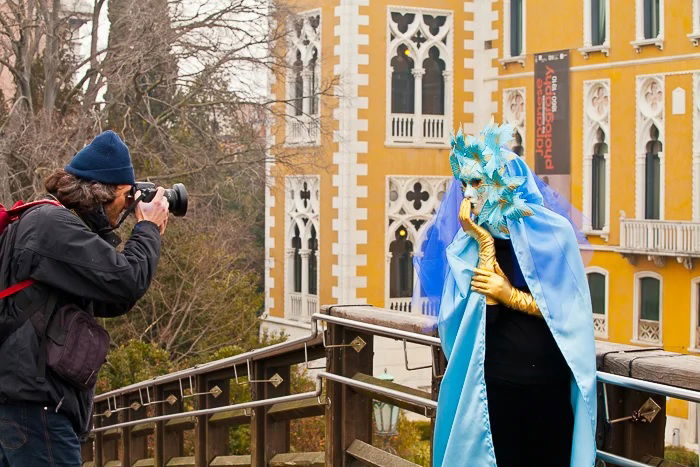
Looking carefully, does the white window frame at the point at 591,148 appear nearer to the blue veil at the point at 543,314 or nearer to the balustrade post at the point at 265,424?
the balustrade post at the point at 265,424

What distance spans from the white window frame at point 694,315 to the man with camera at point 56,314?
20396 mm

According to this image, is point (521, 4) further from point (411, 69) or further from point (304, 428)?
point (304, 428)

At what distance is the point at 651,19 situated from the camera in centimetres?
2447

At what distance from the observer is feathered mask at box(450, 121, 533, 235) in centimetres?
425

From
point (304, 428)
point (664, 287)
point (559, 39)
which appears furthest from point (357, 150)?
point (304, 428)

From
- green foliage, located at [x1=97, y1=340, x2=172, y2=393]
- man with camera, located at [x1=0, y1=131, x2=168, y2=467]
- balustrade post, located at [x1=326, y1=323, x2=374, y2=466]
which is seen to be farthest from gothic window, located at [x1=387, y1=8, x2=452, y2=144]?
man with camera, located at [x1=0, y1=131, x2=168, y2=467]

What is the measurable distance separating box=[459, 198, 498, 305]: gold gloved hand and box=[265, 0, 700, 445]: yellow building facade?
19.4m

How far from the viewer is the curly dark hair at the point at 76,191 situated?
15.3 ft

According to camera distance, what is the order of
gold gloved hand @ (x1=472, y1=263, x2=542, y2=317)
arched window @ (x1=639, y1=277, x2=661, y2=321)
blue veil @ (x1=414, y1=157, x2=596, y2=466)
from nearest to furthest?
blue veil @ (x1=414, y1=157, x2=596, y2=466), gold gloved hand @ (x1=472, y1=263, x2=542, y2=317), arched window @ (x1=639, y1=277, x2=661, y2=321)

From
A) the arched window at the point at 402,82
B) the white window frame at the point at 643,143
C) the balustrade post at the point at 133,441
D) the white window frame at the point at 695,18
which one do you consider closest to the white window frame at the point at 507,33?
the arched window at the point at 402,82

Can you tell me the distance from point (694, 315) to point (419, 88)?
267 inches

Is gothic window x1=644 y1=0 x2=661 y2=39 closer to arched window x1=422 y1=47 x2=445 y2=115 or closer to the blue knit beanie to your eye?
arched window x1=422 y1=47 x2=445 y2=115

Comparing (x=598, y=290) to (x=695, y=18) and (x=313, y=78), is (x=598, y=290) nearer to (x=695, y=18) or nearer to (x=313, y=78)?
(x=695, y=18)

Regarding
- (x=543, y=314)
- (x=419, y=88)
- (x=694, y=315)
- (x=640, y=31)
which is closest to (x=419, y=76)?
(x=419, y=88)
